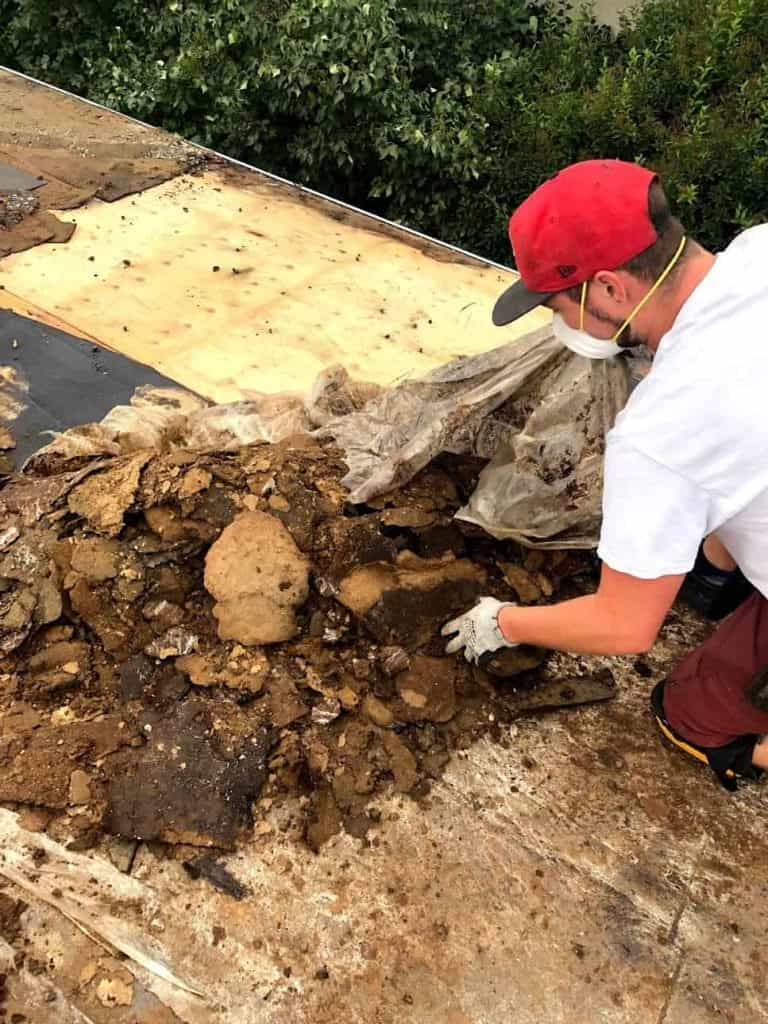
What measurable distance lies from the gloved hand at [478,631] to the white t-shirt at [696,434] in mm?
607

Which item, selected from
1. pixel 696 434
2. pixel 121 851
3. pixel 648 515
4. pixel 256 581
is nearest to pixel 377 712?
pixel 256 581

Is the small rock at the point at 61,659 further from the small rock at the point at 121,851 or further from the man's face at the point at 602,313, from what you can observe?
the man's face at the point at 602,313

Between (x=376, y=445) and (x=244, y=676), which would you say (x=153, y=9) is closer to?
(x=376, y=445)

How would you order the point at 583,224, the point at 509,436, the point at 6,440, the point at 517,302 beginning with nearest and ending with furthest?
the point at 583,224
the point at 517,302
the point at 509,436
the point at 6,440

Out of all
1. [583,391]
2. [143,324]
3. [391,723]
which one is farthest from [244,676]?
[143,324]

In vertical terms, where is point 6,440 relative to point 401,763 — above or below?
below

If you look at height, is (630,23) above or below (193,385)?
above

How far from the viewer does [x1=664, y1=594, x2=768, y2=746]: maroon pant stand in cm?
193

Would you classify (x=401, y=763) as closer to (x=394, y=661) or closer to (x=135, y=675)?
(x=394, y=661)

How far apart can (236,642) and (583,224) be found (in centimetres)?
131

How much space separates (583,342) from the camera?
177 cm

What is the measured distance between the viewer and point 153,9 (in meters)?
6.25

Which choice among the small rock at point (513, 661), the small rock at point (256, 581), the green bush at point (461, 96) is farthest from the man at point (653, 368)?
the green bush at point (461, 96)

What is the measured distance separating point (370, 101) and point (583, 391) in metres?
3.82
